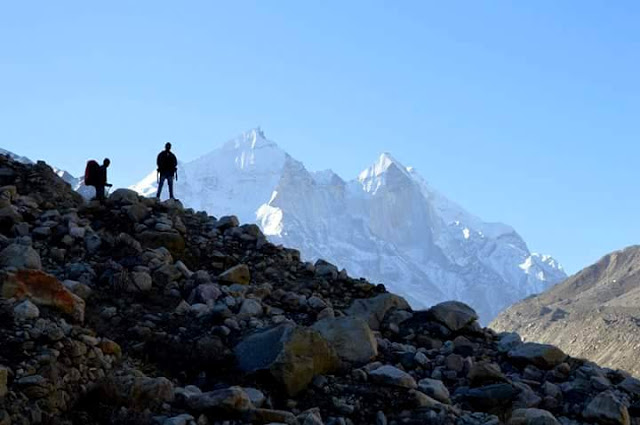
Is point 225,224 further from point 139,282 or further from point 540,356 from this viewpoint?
point 540,356

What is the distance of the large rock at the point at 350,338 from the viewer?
1110 cm

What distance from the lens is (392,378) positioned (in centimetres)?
1020

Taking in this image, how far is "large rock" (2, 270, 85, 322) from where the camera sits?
10.2 m

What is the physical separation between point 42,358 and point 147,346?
209cm

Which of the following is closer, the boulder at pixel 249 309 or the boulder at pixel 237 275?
the boulder at pixel 249 309

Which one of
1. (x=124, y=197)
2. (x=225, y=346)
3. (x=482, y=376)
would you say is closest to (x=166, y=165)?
(x=124, y=197)

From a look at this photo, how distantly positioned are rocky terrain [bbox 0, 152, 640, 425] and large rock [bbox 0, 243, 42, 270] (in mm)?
33

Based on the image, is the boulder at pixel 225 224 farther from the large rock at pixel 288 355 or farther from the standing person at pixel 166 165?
the large rock at pixel 288 355

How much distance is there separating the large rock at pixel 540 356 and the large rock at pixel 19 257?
7.34 m

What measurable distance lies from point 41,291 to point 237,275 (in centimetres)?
453

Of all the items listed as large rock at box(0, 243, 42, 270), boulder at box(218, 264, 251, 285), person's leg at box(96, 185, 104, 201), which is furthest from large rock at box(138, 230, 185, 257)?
large rock at box(0, 243, 42, 270)

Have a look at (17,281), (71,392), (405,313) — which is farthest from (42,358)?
(405,313)

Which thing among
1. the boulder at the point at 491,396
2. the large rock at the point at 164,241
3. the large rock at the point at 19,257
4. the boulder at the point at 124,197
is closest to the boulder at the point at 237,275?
the large rock at the point at 164,241

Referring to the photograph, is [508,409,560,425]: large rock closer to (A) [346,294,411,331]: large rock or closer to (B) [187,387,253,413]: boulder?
(B) [187,387,253,413]: boulder
